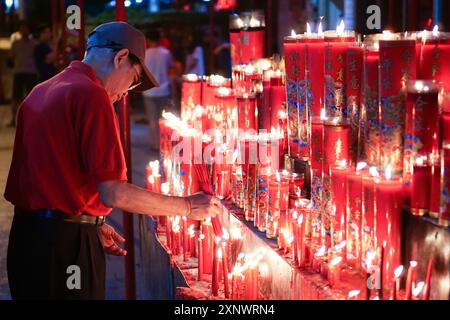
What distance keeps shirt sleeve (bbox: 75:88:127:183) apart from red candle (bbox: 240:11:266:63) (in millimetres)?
1909

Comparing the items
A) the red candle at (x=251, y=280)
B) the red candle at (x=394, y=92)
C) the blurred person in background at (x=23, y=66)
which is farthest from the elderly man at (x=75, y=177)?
the blurred person in background at (x=23, y=66)

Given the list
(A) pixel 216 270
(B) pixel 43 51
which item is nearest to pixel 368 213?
(A) pixel 216 270

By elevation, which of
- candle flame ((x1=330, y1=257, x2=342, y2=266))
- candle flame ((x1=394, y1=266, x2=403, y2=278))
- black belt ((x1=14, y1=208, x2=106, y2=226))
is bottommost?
candle flame ((x1=330, y1=257, x2=342, y2=266))

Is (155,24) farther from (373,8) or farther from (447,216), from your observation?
(447,216)

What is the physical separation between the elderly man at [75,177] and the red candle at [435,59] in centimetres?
102

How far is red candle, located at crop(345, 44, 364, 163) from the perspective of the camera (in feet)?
10.1

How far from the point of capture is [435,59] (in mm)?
2801

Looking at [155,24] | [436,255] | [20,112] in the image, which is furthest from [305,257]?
[155,24]

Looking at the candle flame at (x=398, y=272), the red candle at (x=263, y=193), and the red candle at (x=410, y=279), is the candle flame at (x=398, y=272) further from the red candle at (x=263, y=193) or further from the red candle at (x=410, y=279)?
the red candle at (x=263, y=193)

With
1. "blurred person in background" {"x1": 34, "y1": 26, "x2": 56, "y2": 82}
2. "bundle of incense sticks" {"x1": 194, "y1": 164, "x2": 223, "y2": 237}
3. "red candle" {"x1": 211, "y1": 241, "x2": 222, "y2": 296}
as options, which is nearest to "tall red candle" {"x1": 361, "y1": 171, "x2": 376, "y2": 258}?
"red candle" {"x1": 211, "y1": 241, "x2": 222, "y2": 296}

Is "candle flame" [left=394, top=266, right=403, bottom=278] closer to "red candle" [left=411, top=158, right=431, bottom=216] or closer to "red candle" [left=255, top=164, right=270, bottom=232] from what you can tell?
"red candle" [left=411, top=158, right=431, bottom=216]

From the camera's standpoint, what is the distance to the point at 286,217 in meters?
3.37

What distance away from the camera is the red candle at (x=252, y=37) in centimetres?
473

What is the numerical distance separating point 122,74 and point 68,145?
0.40m
